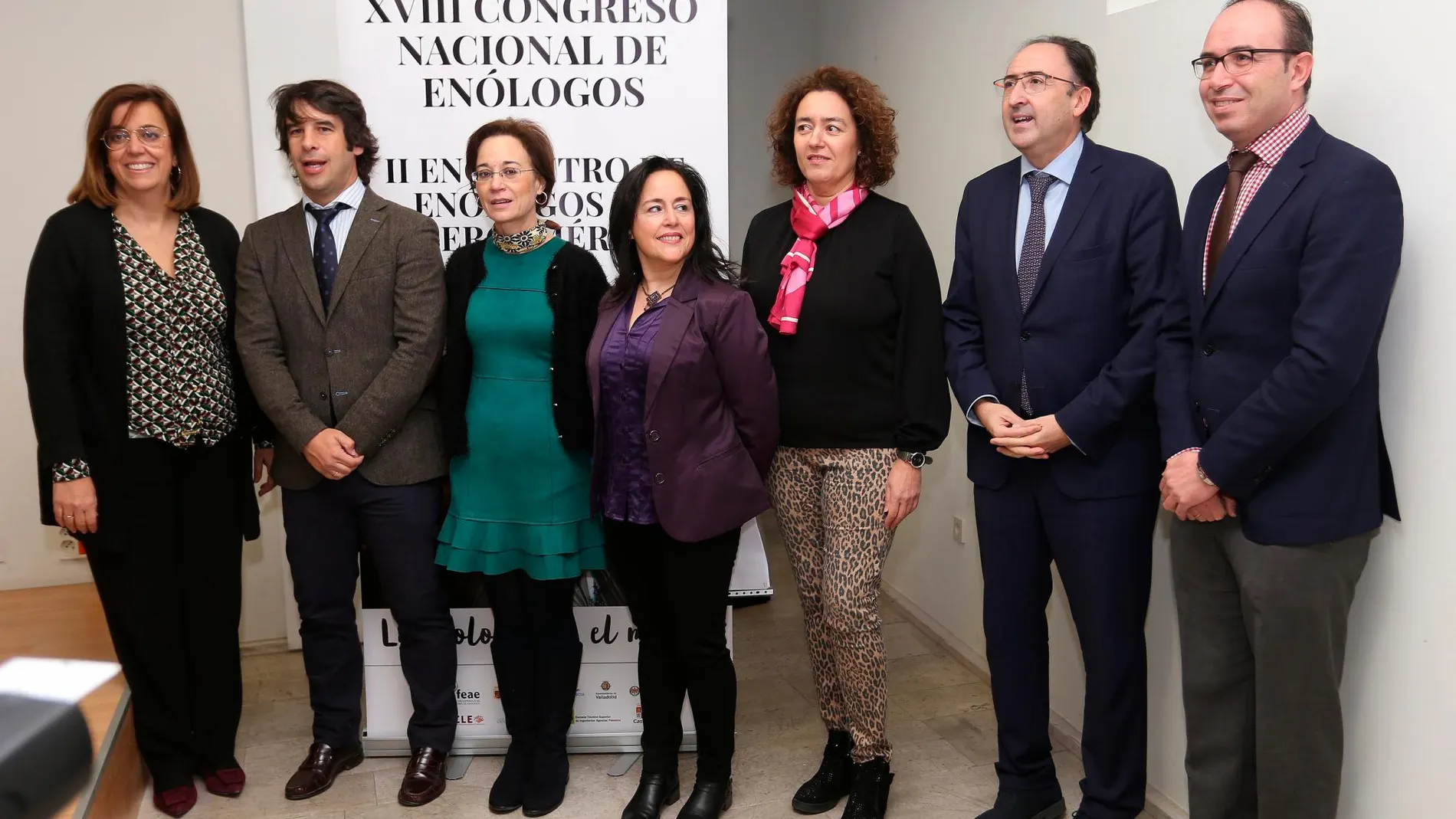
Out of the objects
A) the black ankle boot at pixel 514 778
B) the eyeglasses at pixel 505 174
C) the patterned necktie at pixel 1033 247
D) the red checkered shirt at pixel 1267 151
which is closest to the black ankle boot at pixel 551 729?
the black ankle boot at pixel 514 778

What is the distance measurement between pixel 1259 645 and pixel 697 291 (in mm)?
1350

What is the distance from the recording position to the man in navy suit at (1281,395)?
1889 mm

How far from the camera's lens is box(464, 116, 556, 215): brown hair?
2.60 m

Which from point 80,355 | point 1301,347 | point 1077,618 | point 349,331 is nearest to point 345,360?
point 349,331

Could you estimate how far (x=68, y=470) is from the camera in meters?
2.53

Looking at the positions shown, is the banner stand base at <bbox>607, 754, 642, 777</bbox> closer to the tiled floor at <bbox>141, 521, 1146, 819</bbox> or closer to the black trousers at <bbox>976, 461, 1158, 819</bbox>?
the tiled floor at <bbox>141, 521, 1146, 819</bbox>

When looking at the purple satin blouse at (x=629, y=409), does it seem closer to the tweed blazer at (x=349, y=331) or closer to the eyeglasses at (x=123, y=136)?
the tweed blazer at (x=349, y=331)

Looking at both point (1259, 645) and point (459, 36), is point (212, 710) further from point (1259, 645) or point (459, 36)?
point (1259, 645)

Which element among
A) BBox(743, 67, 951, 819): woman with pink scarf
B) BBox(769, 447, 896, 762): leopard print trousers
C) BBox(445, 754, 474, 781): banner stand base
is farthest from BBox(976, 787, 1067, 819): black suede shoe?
BBox(445, 754, 474, 781): banner stand base

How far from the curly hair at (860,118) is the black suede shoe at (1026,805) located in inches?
59.6

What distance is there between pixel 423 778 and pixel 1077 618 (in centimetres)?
174

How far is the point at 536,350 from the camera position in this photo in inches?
102

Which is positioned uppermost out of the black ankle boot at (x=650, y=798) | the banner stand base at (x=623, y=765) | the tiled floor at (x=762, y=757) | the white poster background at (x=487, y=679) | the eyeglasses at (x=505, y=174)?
the eyeglasses at (x=505, y=174)

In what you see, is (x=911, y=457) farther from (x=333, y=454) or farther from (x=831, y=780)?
(x=333, y=454)
